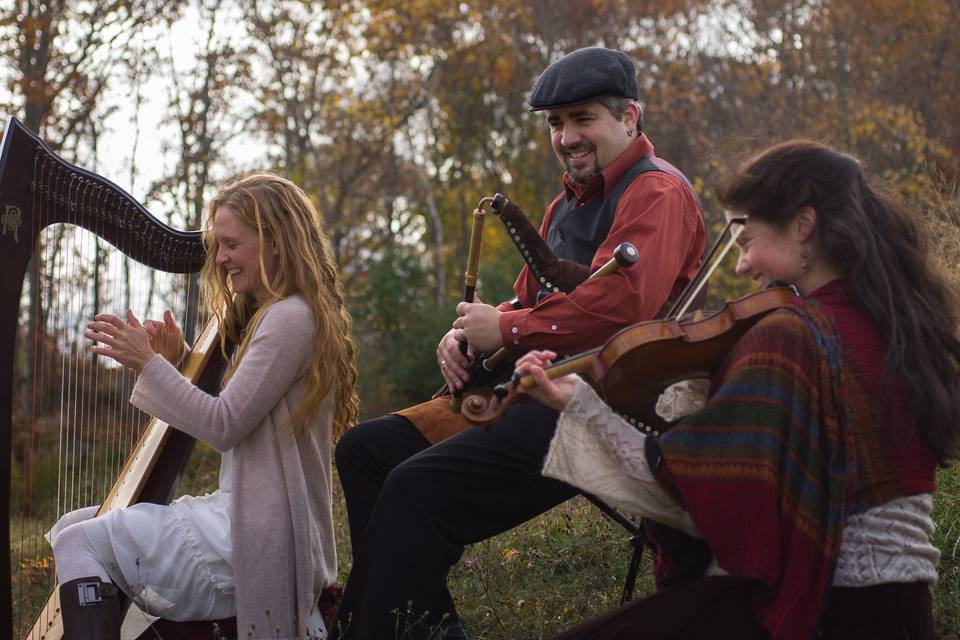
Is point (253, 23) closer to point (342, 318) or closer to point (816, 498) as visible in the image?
point (342, 318)

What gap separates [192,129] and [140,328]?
9.65 m

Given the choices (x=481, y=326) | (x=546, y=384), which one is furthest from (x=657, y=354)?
(x=481, y=326)

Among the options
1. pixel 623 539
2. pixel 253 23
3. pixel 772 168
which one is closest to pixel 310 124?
pixel 253 23

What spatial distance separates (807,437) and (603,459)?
420 mm

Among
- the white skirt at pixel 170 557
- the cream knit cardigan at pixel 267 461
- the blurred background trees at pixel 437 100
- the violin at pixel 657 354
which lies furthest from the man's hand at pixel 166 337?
the blurred background trees at pixel 437 100

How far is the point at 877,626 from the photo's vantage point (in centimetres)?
250

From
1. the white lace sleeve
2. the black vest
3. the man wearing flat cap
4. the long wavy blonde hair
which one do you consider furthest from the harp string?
the white lace sleeve

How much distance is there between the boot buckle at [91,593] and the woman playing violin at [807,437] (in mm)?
1394

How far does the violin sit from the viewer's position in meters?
2.46

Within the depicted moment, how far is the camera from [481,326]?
10.9 ft

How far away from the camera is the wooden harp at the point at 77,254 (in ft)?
10.2

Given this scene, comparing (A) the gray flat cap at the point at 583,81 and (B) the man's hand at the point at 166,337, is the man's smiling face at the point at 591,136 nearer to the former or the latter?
(A) the gray flat cap at the point at 583,81

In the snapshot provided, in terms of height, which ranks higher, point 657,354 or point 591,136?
point 591,136

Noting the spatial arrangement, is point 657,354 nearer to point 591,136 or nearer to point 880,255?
point 880,255
